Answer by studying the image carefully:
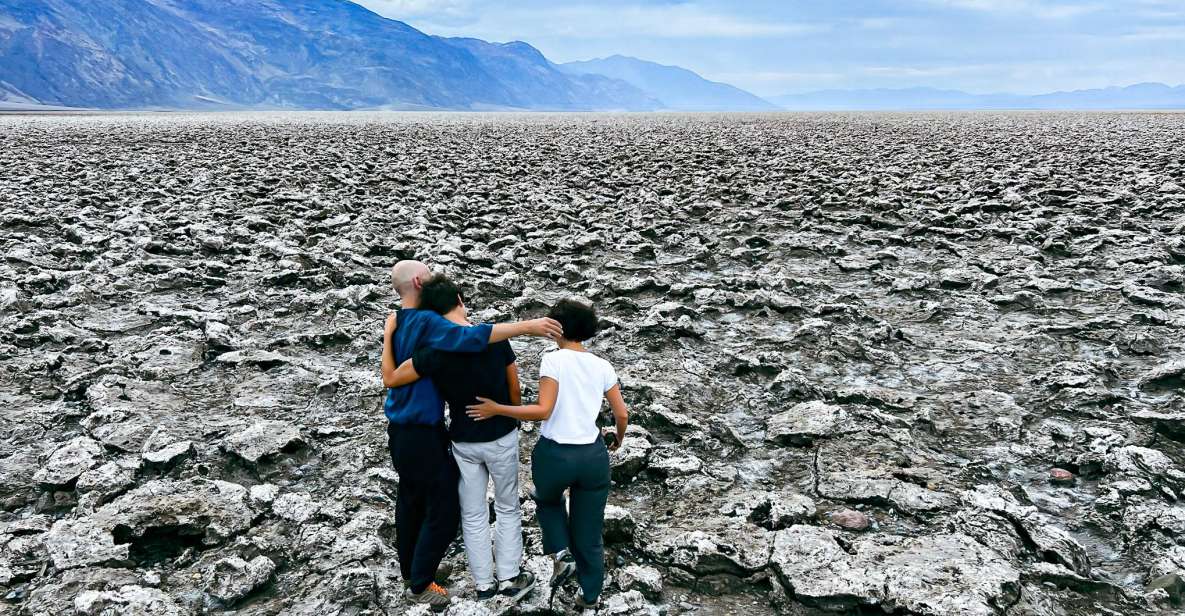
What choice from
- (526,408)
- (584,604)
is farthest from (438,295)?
(584,604)

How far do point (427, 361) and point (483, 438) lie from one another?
1.07 feet

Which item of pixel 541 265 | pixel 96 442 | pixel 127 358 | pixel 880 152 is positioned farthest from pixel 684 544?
pixel 880 152

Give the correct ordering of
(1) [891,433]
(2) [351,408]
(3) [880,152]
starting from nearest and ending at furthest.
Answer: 1. (1) [891,433]
2. (2) [351,408]
3. (3) [880,152]

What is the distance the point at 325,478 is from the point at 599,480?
4.92 feet

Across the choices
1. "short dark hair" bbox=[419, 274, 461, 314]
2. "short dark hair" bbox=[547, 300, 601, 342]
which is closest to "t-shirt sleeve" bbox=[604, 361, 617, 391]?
"short dark hair" bbox=[547, 300, 601, 342]

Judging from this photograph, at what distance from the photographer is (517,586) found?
2801 millimetres

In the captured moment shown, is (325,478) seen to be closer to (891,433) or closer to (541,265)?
(891,433)

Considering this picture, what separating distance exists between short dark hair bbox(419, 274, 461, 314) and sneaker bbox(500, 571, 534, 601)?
0.94 meters

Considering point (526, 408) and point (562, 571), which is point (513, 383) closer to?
point (526, 408)

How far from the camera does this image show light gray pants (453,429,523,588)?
2748 mm

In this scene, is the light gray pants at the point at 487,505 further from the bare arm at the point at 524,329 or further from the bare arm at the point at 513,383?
the bare arm at the point at 524,329

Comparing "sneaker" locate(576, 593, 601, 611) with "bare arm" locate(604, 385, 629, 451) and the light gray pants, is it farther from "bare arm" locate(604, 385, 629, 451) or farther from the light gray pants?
"bare arm" locate(604, 385, 629, 451)

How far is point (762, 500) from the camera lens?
3.35 metres

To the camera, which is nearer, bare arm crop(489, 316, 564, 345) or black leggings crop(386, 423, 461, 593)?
bare arm crop(489, 316, 564, 345)
